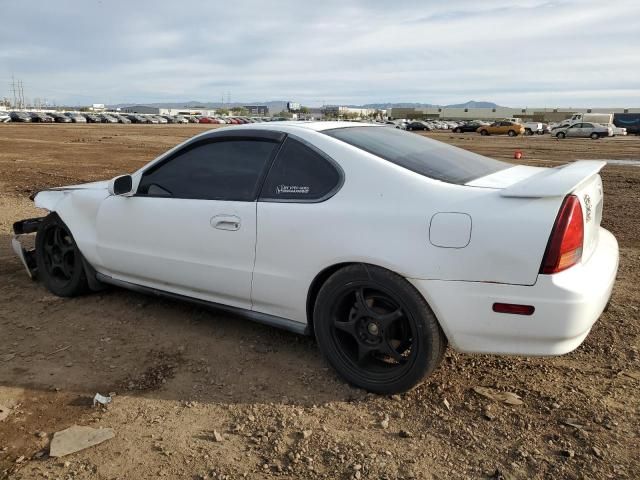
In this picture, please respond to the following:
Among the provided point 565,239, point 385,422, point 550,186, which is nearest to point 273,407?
point 385,422

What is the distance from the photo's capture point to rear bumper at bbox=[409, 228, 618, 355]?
2.55 meters

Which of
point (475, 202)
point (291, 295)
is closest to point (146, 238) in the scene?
point (291, 295)

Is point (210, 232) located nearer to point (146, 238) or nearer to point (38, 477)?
point (146, 238)

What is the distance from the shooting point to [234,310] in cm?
357

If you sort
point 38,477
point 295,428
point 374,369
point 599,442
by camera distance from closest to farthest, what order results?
point 38,477, point 599,442, point 295,428, point 374,369

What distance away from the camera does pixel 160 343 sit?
3.79 metres

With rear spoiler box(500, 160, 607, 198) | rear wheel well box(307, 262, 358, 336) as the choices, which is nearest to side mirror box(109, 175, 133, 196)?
rear wheel well box(307, 262, 358, 336)

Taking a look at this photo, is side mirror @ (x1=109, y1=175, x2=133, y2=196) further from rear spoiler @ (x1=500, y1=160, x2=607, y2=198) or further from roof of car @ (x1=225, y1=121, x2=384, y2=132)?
rear spoiler @ (x1=500, y1=160, x2=607, y2=198)

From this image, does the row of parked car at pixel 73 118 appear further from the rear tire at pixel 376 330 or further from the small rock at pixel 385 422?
the small rock at pixel 385 422

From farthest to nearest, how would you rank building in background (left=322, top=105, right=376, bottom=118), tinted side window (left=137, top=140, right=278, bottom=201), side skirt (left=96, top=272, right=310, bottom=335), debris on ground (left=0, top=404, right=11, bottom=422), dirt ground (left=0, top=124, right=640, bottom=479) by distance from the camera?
building in background (left=322, top=105, right=376, bottom=118), tinted side window (left=137, top=140, right=278, bottom=201), side skirt (left=96, top=272, right=310, bottom=335), debris on ground (left=0, top=404, right=11, bottom=422), dirt ground (left=0, top=124, right=640, bottom=479)

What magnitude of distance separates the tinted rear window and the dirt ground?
47.8 inches

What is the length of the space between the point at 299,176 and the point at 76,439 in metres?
1.86

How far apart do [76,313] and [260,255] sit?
193 centimetres

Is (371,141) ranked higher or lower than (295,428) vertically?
higher
